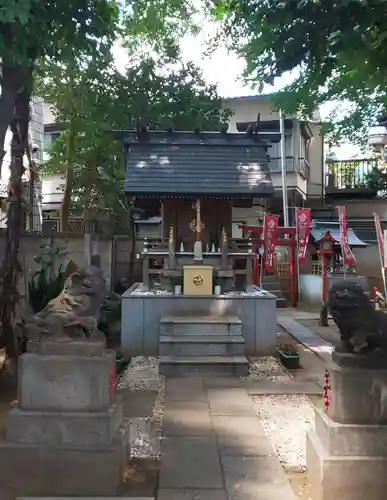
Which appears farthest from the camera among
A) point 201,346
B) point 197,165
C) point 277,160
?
point 277,160

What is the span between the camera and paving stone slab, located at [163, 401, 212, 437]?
6.31 metres

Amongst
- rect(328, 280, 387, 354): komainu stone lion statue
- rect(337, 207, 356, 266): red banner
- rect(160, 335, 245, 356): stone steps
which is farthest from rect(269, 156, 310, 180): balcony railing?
rect(328, 280, 387, 354): komainu stone lion statue

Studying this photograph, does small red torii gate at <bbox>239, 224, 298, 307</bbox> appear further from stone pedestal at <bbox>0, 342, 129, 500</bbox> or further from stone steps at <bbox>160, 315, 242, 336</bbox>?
stone pedestal at <bbox>0, 342, 129, 500</bbox>

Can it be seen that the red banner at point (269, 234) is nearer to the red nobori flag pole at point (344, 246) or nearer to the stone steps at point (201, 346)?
the red nobori flag pole at point (344, 246)

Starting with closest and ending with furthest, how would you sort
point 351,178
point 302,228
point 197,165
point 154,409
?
point 154,409 < point 197,165 < point 302,228 < point 351,178

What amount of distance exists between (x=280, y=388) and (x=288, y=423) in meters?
1.74

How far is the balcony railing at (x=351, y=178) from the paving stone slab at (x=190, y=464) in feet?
67.3

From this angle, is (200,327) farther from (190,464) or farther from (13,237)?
(190,464)

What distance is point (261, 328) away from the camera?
38.0 ft

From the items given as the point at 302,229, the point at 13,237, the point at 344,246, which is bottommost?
the point at 13,237

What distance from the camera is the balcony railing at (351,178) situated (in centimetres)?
2448

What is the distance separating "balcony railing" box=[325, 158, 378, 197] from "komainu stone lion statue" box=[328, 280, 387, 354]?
2067 cm

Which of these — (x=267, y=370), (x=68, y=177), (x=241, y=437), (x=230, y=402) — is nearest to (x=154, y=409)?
(x=230, y=402)

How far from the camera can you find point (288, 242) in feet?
66.4
